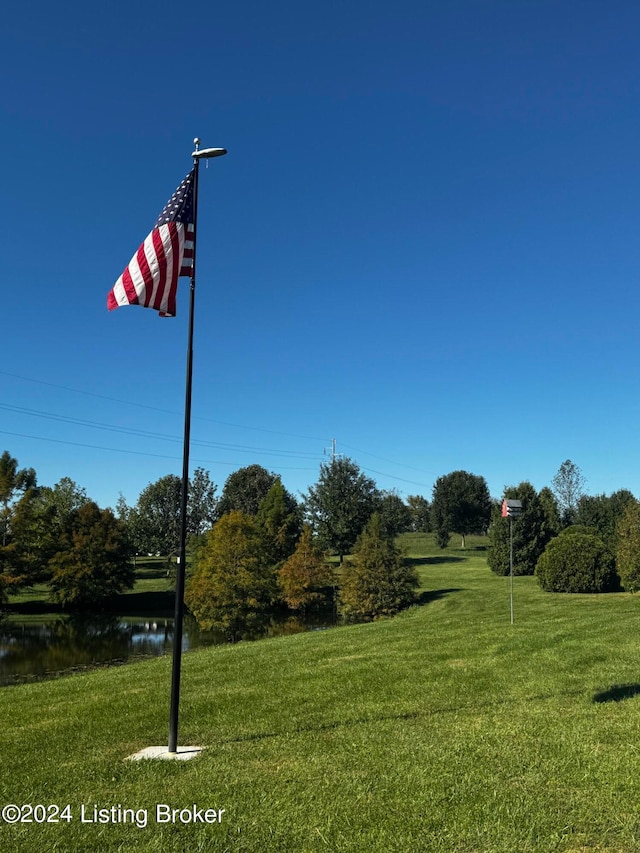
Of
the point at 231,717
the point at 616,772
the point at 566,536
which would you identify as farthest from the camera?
the point at 566,536

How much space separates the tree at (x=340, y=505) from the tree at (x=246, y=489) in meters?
26.0

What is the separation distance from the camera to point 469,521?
90.9 m

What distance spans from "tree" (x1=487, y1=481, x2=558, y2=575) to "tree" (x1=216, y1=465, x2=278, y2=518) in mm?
45055

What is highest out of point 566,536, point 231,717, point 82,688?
point 566,536

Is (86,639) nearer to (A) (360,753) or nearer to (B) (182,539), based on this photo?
(B) (182,539)

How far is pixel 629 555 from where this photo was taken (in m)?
31.6

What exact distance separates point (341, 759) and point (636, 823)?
122 inches

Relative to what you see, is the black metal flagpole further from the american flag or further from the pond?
the pond

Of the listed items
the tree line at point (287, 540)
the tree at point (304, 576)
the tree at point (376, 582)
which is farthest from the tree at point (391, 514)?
the tree at point (376, 582)

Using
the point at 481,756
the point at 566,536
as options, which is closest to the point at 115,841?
the point at 481,756

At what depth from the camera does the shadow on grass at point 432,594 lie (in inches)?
1524

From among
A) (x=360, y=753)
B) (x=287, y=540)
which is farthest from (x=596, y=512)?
(x=360, y=753)

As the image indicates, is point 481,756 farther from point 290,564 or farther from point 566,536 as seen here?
point 290,564

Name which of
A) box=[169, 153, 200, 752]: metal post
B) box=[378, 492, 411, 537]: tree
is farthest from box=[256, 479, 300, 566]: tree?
box=[169, 153, 200, 752]: metal post
